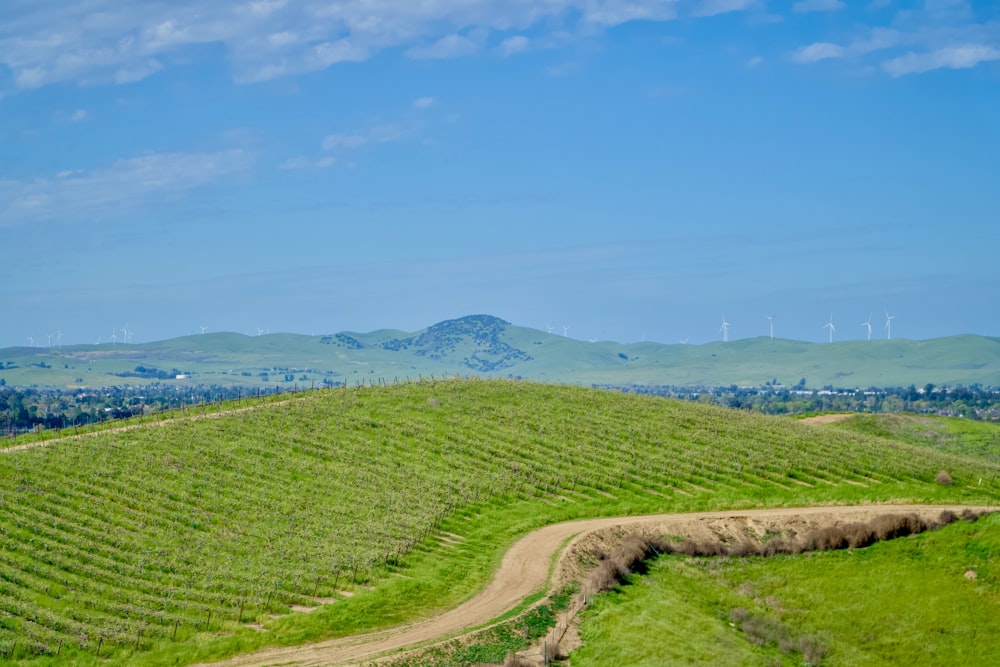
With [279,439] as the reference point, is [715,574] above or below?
below

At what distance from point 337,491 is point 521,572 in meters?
16.4

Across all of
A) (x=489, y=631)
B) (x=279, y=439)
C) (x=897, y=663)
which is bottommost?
(x=897, y=663)

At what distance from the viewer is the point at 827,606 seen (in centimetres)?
5894

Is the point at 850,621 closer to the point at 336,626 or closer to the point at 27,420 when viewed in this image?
the point at 336,626

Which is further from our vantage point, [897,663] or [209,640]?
[897,663]

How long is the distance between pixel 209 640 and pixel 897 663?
3284 centimetres

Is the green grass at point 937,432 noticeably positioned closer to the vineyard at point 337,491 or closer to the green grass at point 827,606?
the vineyard at point 337,491

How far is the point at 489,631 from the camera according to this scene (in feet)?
156

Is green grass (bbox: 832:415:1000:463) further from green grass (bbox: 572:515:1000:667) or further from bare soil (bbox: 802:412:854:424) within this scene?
green grass (bbox: 572:515:1000:667)

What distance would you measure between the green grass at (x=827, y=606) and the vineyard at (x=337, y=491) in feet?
32.0

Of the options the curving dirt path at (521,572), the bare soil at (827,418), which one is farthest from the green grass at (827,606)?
the bare soil at (827,418)

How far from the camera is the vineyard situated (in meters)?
47.2

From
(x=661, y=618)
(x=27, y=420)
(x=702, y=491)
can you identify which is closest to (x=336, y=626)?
(x=661, y=618)

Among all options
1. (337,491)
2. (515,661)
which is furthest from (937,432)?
(515,661)
